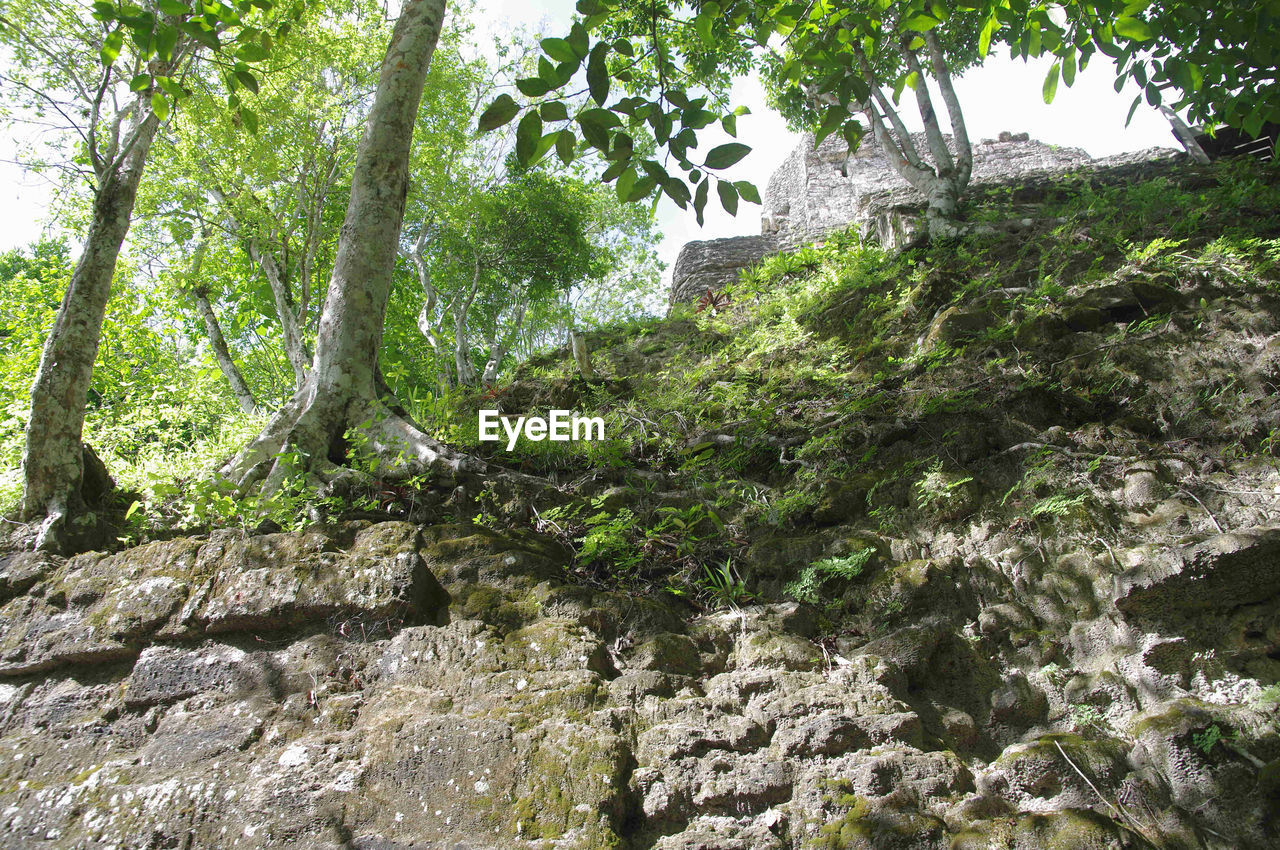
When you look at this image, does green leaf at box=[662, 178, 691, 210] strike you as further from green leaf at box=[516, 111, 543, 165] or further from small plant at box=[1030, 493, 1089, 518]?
small plant at box=[1030, 493, 1089, 518]

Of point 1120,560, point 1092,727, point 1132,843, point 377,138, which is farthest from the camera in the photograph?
point 377,138

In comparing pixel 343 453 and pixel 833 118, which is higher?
pixel 833 118

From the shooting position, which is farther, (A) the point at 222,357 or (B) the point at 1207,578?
(A) the point at 222,357

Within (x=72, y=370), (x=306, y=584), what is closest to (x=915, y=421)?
(x=306, y=584)

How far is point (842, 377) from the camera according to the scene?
16.9 ft

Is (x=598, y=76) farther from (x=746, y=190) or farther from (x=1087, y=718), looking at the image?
(x=1087, y=718)

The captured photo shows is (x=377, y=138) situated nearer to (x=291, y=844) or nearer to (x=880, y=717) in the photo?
(x=291, y=844)

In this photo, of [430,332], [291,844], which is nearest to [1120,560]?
[291,844]

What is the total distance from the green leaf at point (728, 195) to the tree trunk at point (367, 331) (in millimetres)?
2315

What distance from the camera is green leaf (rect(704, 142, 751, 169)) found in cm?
206

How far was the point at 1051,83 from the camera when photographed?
2.96 m

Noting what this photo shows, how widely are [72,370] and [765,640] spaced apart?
407 centimetres

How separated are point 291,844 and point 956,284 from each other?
599 centimetres

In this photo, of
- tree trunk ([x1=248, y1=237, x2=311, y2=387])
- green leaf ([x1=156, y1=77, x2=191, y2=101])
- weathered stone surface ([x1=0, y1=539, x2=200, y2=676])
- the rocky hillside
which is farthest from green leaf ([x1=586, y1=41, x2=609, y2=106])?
tree trunk ([x1=248, y1=237, x2=311, y2=387])
